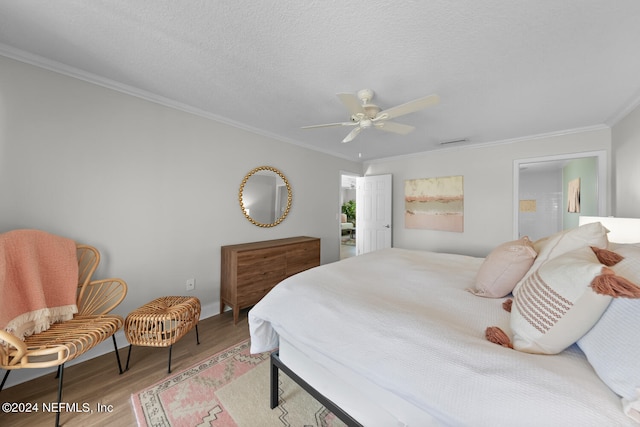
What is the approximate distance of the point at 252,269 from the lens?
2.70 metres

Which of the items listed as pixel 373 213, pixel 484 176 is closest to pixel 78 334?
pixel 373 213

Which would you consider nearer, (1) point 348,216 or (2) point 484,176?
(2) point 484,176

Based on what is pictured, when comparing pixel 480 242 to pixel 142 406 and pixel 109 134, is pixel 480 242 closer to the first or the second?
pixel 142 406

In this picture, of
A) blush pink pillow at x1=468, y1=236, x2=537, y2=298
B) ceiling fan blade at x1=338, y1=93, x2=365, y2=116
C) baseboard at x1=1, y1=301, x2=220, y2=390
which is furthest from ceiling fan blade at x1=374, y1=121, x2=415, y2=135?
baseboard at x1=1, y1=301, x2=220, y2=390

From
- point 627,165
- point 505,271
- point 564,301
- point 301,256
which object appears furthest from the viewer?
point 301,256

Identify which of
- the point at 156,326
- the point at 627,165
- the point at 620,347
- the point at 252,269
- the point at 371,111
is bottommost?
the point at 156,326

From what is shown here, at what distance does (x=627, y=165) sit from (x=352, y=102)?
10.0 ft

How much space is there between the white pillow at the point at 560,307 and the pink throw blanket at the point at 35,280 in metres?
2.67

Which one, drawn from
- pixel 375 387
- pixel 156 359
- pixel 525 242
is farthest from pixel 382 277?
pixel 156 359

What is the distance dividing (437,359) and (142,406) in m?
1.85

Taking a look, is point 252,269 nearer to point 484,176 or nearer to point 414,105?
point 414,105

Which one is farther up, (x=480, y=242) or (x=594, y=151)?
(x=594, y=151)

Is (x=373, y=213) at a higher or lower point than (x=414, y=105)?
lower

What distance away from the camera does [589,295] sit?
77 centimetres
